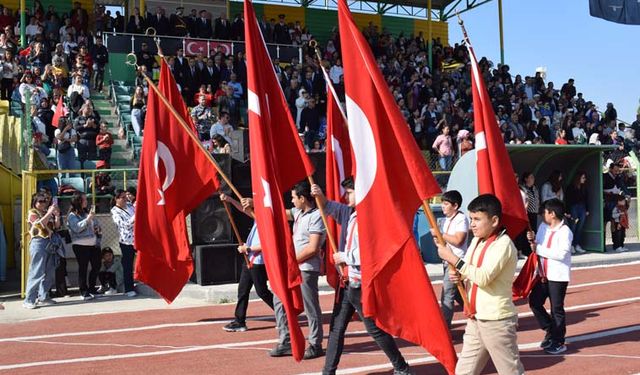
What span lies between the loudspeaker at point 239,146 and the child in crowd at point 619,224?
8.94 meters

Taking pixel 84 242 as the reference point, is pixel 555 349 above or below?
below

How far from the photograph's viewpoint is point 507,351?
19.1 ft

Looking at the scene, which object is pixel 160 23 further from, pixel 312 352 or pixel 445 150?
pixel 312 352

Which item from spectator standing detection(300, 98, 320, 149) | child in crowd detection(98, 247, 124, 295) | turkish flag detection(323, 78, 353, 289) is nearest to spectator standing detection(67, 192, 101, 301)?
child in crowd detection(98, 247, 124, 295)

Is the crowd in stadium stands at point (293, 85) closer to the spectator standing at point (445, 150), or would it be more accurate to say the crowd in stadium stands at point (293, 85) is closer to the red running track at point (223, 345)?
the spectator standing at point (445, 150)

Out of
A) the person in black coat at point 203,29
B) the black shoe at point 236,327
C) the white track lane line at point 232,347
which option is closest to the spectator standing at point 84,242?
the white track lane line at point 232,347

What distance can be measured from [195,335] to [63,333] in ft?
6.00

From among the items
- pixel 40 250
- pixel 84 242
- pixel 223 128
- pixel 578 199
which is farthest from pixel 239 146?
pixel 578 199

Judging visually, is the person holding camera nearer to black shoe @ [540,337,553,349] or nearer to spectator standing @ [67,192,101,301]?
spectator standing @ [67,192,101,301]

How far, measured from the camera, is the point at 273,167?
7.76 meters

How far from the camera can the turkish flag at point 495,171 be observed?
824 cm

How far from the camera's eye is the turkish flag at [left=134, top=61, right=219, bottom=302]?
33.6 feet

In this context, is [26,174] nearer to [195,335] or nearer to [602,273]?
[195,335]

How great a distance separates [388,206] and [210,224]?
25.5 ft
